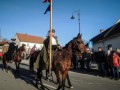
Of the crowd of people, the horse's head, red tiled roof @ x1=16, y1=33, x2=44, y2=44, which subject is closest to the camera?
the horse's head

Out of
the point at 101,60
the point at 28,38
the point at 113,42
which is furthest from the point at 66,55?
the point at 28,38

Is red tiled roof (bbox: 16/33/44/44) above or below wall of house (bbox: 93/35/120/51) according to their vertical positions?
above

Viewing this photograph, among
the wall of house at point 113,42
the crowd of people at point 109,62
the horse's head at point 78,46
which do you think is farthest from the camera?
the wall of house at point 113,42

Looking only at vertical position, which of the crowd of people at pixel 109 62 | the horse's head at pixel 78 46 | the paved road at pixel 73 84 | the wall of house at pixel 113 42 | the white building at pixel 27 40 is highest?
the white building at pixel 27 40

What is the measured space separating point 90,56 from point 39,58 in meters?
8.50

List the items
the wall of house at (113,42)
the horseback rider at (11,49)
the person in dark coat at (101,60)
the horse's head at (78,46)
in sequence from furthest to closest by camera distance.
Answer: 1. the wall of house at (113,42)
2. the horseback rider at (11,49)
3. the person in dark coat at (101,60)
4. the horse's head at (78,46)

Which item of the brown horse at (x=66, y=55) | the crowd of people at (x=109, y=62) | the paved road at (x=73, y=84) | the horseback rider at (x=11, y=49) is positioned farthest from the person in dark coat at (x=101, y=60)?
the horseback rider at (x=11, y=49)

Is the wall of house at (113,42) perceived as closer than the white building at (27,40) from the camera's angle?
Yes

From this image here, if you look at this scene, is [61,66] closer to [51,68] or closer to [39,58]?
[51,68]

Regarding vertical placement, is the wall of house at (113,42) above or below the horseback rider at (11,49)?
above

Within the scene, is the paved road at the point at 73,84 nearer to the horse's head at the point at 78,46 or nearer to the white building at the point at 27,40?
the horse's head at the point at 78,46

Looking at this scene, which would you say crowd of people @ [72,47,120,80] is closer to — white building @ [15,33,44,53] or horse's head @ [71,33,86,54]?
horse's head @ [71,33,86,54]

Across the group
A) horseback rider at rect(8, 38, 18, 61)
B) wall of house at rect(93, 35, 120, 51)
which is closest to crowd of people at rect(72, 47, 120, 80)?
horseback rider at rect(8, 38, 18, 61)

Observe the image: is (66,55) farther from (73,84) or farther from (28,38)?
(28,38)
